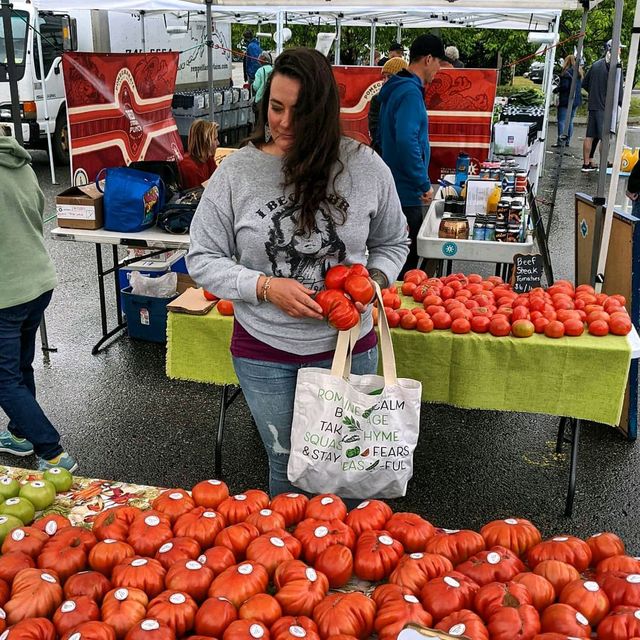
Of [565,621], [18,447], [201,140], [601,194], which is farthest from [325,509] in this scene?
[201,140]

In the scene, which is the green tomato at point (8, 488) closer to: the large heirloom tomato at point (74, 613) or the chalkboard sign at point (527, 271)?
the large heirloom tomato at point (74, 613)

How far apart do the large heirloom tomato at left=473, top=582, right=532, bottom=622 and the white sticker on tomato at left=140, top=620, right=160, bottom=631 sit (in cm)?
74

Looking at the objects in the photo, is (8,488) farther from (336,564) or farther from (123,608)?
(336,564)

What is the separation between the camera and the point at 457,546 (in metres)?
2.02

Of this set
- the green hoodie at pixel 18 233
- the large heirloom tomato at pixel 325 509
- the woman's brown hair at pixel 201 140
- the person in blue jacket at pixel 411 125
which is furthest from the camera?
the woman's brown hair at pixel 201 140

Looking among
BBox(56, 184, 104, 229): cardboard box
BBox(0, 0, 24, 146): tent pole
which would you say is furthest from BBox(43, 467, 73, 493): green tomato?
BBox(0, 0, 24, 146): tent pole

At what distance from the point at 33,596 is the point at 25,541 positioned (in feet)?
0.87

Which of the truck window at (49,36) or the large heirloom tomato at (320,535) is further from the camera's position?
the truck window at (49,36)

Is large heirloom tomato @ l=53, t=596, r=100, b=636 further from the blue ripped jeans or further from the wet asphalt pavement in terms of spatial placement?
the wet asphalt pavement

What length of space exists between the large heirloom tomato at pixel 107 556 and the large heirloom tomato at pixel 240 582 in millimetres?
282

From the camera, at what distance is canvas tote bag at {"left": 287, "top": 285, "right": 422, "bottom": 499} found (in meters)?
2.39

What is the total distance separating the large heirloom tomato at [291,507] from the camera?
2186mm

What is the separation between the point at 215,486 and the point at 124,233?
3.19 meters

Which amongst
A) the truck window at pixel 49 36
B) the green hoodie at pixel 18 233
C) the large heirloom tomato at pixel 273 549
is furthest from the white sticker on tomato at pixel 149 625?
the truck window at pixel 49 36
